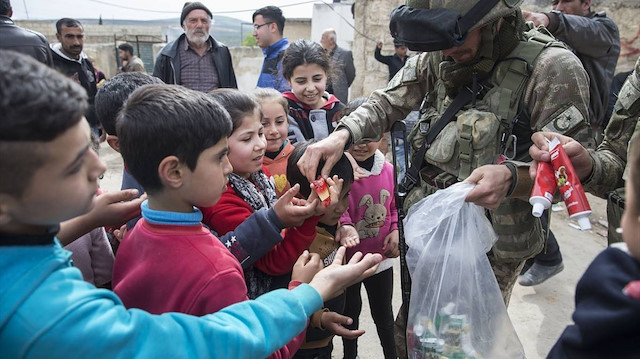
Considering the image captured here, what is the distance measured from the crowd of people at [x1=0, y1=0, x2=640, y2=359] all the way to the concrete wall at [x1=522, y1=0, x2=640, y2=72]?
4.20 m

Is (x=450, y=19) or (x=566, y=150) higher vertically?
(x=450, y=19)

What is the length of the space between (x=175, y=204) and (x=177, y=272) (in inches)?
A: 8.4

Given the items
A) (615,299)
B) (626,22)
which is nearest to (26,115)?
(615,299)

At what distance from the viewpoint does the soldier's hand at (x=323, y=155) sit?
6.52 feet

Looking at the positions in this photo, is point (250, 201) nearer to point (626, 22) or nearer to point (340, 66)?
point (340, 66)

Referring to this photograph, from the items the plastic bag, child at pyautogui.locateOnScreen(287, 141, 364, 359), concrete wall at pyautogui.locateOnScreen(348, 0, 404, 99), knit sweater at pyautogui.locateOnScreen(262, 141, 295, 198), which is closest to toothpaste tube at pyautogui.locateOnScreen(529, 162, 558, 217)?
the plastic bag

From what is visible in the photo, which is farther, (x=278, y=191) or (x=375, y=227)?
(x=375, y=227)

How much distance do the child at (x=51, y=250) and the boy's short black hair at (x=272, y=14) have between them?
420 cm

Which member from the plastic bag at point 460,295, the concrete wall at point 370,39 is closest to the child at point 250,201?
the plastic bag at point 460,295

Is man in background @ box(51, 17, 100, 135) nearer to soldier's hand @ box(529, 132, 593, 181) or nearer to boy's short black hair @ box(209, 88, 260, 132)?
boy's short black hair @ box(209, 88, 260, 132)

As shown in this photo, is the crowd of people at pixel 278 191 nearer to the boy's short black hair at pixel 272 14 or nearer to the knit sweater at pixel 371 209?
the knit sweater at pixel 371 209

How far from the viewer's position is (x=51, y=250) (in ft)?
2.89

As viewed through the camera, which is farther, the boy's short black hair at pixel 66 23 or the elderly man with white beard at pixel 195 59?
the boy's short black hair at pixel 66 23

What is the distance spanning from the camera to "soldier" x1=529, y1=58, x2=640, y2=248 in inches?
71.4
